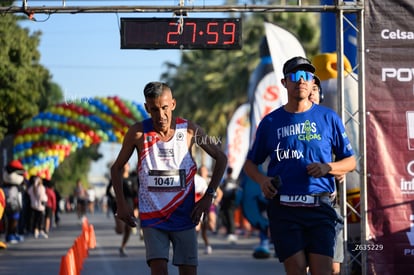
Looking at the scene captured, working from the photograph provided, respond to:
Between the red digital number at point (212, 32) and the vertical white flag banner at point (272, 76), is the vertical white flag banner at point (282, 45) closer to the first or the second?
the vertical white flag banner at point (272, 76)

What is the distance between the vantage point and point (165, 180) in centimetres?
814

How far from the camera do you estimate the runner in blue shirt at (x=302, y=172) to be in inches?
286

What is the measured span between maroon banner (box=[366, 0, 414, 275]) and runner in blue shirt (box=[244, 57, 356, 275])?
14.9 ft

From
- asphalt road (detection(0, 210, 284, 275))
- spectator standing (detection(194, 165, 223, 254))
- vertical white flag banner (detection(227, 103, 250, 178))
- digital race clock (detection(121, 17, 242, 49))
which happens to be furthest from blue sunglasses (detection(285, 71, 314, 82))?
vertical white flag banner (detection(227, 103, 250, 178))

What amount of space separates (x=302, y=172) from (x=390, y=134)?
16.1 ft

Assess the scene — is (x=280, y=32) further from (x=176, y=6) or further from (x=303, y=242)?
(x=303, y=242)

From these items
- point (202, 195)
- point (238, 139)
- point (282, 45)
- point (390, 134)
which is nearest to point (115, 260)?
point (202, 195)

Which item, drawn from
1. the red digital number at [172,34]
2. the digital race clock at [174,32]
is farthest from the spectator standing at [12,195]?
the red digital number at [172,34]

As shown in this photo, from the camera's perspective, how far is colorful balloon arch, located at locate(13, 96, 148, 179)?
30.5 meters

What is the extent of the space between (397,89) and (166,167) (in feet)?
15.3

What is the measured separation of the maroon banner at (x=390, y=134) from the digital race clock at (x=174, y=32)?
1709 millimetres

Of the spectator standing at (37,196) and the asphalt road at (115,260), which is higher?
the spectator standing at (37,196)

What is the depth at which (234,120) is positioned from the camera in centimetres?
3142

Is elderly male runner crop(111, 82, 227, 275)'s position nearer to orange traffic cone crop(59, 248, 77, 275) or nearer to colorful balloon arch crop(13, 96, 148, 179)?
orange traffic cone crop(59, 248, 77, 275)
